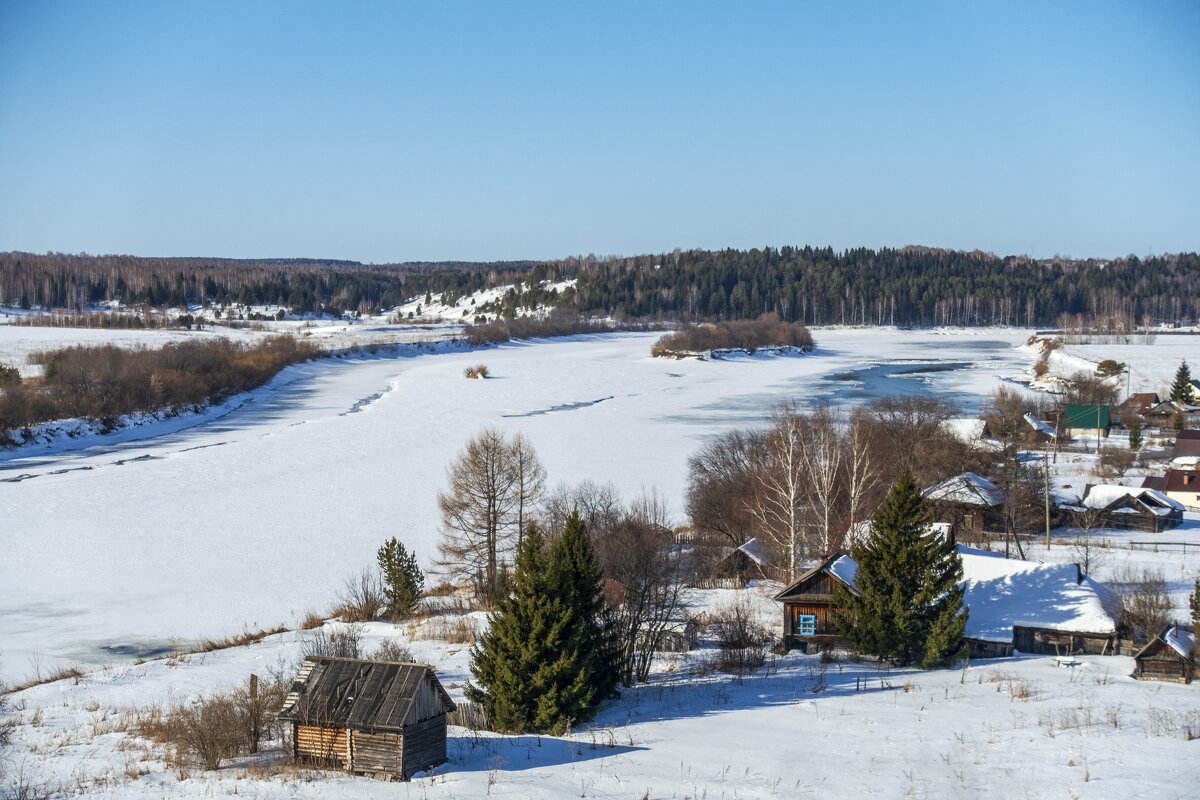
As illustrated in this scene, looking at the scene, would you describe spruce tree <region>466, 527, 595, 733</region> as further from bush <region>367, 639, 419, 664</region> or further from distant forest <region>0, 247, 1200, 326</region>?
distant forest <region>0, 247, 1200, 326</region>

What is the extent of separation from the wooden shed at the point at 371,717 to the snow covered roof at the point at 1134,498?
26027 millimetres

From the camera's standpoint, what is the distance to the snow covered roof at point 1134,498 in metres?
31.0

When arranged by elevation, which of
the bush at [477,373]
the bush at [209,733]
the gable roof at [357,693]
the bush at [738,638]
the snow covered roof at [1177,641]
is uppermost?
the bush at [477,373]

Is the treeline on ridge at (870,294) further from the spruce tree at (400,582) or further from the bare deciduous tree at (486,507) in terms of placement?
the spruce tree at (400,582)

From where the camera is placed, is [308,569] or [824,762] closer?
[824,762]

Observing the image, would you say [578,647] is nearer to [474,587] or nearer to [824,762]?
[824,762]

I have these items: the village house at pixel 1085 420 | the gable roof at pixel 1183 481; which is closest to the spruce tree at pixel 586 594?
the gable roof at pixel 1183 481

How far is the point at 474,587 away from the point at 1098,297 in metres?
172

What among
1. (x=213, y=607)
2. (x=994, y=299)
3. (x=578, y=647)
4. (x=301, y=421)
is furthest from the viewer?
(x=994, y=299)

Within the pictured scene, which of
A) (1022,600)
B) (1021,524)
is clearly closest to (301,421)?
(1021,524)

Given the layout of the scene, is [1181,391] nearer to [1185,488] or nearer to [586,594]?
[1185,488]

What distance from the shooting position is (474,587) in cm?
2395

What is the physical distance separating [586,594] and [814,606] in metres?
6.34

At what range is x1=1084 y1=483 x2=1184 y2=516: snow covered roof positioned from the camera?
31.0 metres
